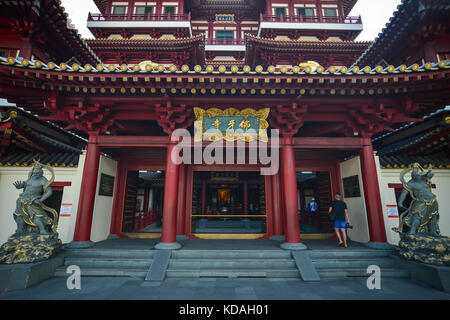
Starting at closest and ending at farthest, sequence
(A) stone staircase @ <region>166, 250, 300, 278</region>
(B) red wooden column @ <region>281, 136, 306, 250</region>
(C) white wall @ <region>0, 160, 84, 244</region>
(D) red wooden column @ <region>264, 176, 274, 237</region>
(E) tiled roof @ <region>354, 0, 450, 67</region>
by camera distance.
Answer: (A) stone staircase @ <region>166, 250, 300, 278</region>, (B) red wooden column @ <region>281, 136, 306, 250</region>, (C) white wall @ <region>0, 160, 84, 244</region>, (E) tiled roof @ <region>354, 0, 450, 67</region>, (D) red wooden column @ <region>264, 176, 274, 237</region>

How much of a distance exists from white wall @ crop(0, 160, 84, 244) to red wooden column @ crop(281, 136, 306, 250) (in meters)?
7.19

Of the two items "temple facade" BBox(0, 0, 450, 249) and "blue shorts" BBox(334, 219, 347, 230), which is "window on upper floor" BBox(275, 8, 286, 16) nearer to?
"temple facade" BBox(0, 0, 450, 249)

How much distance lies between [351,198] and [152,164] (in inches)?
321

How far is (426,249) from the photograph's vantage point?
464 centimetres

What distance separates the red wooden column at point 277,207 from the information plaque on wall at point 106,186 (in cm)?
658

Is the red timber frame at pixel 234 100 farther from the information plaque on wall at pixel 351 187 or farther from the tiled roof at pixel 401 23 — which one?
the tiled roof at pixel 401 23

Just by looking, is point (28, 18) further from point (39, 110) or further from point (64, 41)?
point (39, 110)

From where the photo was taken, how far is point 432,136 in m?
6.67

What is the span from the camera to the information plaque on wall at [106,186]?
7.27m

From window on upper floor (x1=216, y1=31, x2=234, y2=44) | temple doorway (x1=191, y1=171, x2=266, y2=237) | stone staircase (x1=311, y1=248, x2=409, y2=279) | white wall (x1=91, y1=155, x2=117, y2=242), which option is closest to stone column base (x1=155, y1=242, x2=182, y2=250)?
white wall (x1=91, y1=155, x2=117, y2=242)

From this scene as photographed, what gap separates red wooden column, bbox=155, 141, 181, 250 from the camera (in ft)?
18.8

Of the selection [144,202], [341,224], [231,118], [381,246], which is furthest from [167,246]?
[144,202]

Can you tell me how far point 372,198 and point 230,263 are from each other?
4809mm

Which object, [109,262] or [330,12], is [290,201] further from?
[330,12]
